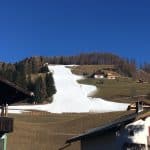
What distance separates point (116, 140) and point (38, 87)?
12536 cm

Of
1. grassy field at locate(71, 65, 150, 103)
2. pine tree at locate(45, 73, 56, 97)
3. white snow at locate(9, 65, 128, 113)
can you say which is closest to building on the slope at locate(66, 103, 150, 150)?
white snow at locate(9, 65, 128, 113)

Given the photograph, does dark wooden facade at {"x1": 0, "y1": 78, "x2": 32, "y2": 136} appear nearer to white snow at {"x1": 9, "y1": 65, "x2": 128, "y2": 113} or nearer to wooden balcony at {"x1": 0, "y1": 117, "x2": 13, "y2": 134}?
wooden balcony at {"x1": 0, "y1": 117, "x2": 13, "y2": 134}

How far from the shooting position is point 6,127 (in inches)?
824

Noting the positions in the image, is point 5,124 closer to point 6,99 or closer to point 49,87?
point 6,99

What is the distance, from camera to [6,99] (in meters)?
23.3

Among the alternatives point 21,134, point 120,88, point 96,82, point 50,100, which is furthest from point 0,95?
point 96,82

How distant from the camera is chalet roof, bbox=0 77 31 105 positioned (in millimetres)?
21745

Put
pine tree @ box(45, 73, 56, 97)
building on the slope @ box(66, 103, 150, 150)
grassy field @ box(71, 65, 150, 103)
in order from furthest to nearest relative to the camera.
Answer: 1. pine tree @ box(45, 73, 56, 97)
2. grassy field @ box(71, 65, 150, 103)
3. building on the slope @ box(66, 103, 150, 150)

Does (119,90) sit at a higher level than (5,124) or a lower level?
higher

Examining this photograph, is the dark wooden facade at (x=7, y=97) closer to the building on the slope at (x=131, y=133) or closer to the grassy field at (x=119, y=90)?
the building on the slope at (x=131, y=133)

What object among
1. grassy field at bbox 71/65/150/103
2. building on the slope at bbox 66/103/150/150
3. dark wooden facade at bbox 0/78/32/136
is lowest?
building on the slope at bbox 66/103/150/150

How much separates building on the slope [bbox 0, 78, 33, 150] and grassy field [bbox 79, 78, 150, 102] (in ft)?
395

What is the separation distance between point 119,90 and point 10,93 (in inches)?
5812

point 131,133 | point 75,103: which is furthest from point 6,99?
point 75,103
